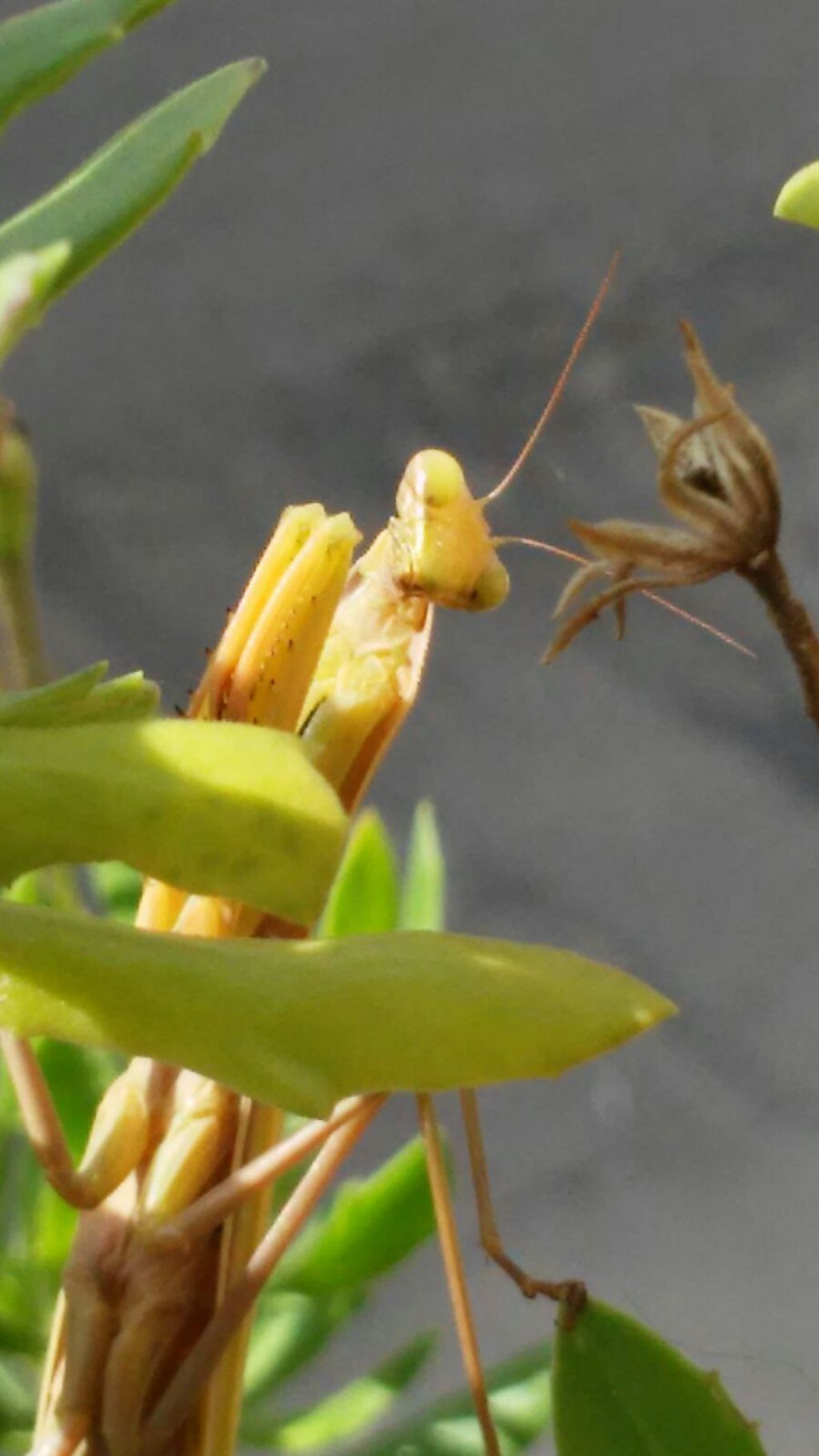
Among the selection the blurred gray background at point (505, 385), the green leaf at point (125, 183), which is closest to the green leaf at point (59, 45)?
the green leaf at point (125, 183)

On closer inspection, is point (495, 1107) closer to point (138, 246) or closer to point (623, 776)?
point (623, 776)

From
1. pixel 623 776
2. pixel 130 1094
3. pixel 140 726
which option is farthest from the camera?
pixel 623 776

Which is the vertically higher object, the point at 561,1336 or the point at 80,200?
the point at 80,200

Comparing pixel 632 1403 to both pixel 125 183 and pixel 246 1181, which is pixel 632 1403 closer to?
pixel 246 1181

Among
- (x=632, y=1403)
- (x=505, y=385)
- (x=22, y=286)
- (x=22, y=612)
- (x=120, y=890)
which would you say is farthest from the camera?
(x=505, y=385)

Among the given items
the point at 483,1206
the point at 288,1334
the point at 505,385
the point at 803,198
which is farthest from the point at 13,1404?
the point at 505,385

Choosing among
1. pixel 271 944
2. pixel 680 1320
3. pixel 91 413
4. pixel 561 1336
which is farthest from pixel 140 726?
pixel 91 413

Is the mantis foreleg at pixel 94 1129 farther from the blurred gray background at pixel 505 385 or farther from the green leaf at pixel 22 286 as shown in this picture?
the blurred gray background at pixel 505 385
